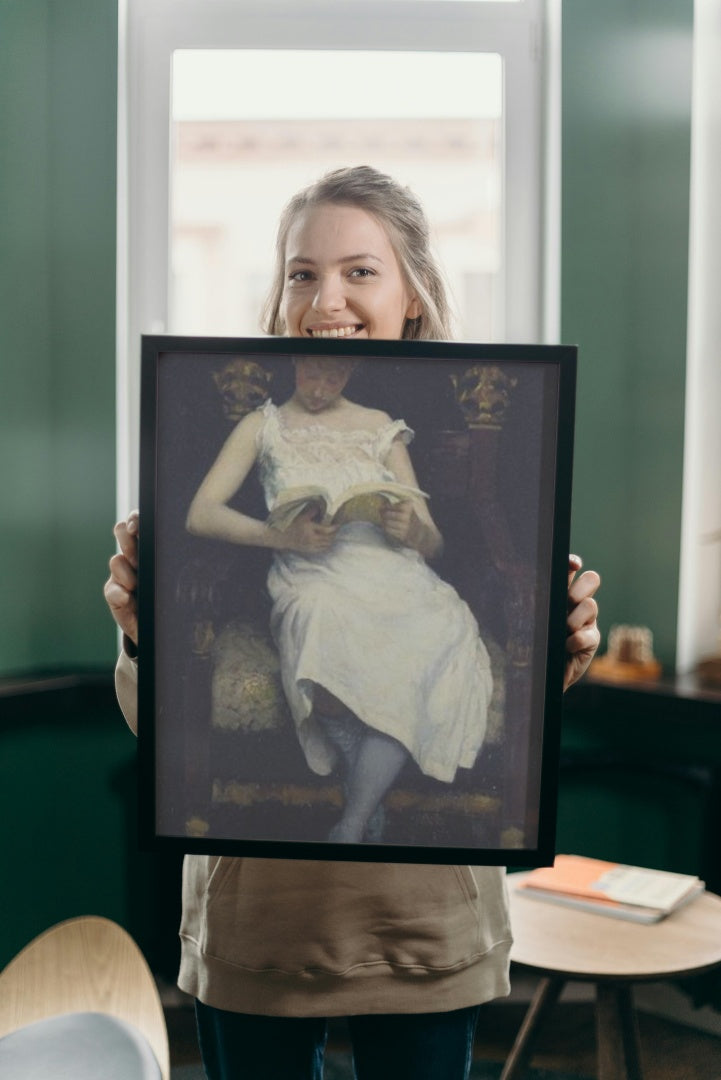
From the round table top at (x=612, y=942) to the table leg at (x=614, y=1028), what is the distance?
7cm

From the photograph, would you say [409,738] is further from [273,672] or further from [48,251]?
[48,251]

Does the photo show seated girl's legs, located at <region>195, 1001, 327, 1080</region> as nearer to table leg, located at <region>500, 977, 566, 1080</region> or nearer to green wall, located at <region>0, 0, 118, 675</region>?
table leg, located at <region>500, 977, 566, 1080</region>

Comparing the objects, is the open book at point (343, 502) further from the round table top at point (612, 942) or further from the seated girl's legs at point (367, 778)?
the round table top at point (612, 942)

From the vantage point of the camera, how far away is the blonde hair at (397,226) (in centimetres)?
117

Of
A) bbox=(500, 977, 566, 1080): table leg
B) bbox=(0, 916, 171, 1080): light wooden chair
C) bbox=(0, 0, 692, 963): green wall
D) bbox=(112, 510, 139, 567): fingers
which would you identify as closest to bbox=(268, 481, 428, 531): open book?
bbox=(112, 510, 139, 567): fingers

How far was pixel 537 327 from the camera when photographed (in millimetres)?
2680

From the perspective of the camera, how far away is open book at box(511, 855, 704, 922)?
→ 1894 mm

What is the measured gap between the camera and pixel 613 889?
6.45 feet

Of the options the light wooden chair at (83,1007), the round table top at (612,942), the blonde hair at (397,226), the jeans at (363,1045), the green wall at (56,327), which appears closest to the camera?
the light wooden chair at (83,1007)

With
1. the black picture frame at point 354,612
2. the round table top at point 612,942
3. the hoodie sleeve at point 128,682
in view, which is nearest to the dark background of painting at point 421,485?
the black picture frame at point 354,612

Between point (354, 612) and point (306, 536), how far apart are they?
0.08m

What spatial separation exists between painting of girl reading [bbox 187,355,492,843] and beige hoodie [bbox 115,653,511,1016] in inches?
4.8

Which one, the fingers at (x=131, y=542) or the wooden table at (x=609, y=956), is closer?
the fingers at (x=131, y=542)

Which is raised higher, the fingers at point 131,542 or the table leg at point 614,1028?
the fingers at point 131,542
